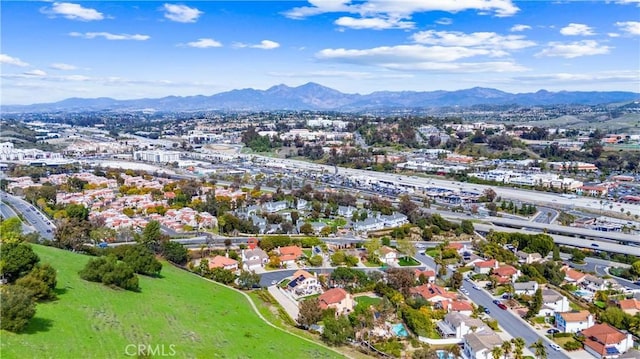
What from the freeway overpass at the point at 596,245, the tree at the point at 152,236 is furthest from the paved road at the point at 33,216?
the freeway overpass at the point at 596,245

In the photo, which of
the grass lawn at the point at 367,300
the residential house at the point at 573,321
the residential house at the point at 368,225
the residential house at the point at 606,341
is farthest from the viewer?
the residential house at the point at 368,225

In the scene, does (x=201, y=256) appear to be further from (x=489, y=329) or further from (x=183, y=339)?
(x=489, y=329)

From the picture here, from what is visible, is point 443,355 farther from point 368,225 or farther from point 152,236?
point 368,225

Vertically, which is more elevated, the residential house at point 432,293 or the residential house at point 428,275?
the residential house at point 432,293

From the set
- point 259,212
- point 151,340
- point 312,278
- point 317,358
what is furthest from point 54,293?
point 259,212

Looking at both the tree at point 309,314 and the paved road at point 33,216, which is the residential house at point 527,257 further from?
the paved road at point 33,216
